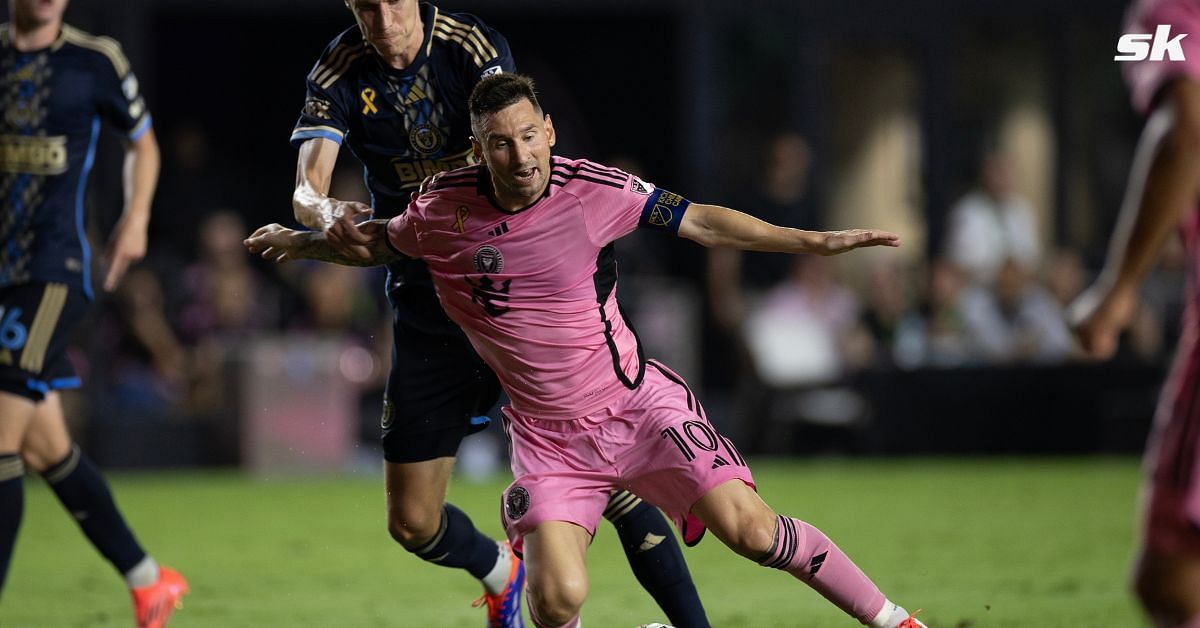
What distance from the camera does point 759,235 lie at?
15.1 feet

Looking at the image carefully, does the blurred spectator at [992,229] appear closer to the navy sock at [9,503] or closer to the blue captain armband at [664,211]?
the blue captain armband at [664,211]

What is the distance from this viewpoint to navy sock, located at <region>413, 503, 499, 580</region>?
5.45 metres

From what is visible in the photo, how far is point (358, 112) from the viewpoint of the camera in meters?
5.27

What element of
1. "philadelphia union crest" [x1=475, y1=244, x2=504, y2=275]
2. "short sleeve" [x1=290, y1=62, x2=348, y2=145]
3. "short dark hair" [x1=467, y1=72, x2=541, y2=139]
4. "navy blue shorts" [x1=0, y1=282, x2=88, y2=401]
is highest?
"short dark hair" [x1=467, y1=72, x2=541, y2=139]

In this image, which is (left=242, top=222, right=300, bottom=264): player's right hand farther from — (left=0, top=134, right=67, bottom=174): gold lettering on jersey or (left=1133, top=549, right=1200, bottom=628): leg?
(left=1133, top=549, right=1200, bottom=628): leg

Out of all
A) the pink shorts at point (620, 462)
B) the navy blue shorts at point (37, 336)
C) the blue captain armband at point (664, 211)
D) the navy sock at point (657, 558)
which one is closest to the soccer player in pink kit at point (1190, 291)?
the pink shorts at point (620, 462)

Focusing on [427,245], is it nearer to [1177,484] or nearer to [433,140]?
[433,140]

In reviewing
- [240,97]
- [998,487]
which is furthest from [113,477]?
[998,487]

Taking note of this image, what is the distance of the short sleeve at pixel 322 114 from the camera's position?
519cm

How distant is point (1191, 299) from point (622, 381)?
1.99 metres

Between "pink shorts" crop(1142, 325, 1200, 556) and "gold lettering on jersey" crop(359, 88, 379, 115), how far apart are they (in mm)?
2929

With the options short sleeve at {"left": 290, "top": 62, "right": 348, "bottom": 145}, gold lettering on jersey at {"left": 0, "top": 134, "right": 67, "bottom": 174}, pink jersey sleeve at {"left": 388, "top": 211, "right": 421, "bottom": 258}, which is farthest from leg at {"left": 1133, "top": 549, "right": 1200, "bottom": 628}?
gold lettering on jersey at {"left": 0, "top": 134, "right": 67, "bottom": 174}

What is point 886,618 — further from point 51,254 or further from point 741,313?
point 741,313

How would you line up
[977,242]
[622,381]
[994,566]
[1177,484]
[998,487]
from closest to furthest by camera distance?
[1177,484] → [622,381] → [994,566] → [998,487] → [977,242]
